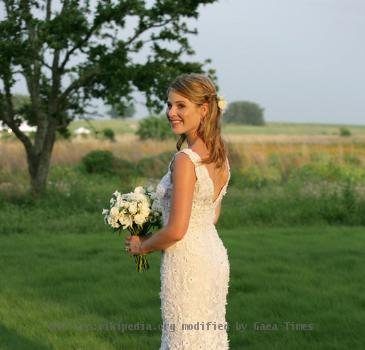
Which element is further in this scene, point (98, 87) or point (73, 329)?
point (98, 87)

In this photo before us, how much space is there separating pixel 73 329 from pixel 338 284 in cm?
363

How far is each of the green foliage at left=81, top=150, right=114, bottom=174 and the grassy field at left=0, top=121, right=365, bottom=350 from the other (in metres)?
5.83

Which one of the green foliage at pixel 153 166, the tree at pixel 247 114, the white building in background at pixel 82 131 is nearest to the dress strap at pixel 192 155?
the green foliage at pixel 153 166

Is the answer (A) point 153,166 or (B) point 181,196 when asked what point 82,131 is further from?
(B) point 181,196

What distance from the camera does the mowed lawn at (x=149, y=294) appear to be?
23.0 ft

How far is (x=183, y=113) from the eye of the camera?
4227 millimetres

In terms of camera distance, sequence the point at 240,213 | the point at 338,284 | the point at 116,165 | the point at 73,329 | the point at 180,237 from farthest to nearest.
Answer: the point at 116,165 → the point at 240,213 → the point at 338,284 → the point at 73,329 → the point at 180,237

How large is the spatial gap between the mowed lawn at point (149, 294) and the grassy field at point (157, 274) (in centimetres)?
1

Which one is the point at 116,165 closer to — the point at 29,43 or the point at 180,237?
the point at 29,43

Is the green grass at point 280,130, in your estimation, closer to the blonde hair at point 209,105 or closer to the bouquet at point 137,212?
the bouquet at point 137,212

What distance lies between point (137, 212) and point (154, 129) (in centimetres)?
4556

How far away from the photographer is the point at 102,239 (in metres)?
12.9

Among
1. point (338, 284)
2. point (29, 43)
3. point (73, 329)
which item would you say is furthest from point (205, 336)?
point (29, 43)

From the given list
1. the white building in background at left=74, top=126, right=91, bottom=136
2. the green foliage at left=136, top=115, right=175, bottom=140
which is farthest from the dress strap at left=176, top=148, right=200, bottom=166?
the white building in background at left=74, top=126, right=91, bottom=136
